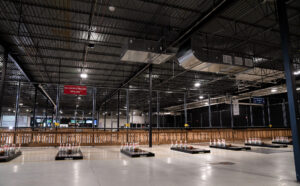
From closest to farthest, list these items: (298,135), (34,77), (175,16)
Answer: (298,135), (175,16), (34,77)

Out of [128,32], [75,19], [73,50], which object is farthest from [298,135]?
[73,50]

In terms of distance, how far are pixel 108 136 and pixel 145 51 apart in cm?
900

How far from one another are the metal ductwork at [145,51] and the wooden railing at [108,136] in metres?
7.76

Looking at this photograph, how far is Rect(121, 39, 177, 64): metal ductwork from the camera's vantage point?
9922 mm

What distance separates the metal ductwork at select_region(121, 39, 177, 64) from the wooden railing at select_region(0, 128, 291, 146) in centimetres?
776

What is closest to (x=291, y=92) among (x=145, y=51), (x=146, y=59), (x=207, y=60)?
(x=207, y=60)

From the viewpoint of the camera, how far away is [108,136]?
53.5 feet

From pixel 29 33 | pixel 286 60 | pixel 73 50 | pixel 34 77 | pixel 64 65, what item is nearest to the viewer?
pixel 286 60

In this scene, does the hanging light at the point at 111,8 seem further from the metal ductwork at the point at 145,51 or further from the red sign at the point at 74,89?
the red sign at the point at 74,89

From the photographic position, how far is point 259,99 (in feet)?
72.2

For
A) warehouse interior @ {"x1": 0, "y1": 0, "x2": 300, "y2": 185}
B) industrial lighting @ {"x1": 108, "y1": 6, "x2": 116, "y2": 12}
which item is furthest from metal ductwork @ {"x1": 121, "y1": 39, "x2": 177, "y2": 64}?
industrial lighting @ {"x1": 108, "y1": 6, "x2": 116, "y2": 12}

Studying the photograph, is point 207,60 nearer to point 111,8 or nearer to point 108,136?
point 111,8

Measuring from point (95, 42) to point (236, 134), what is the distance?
1756cm

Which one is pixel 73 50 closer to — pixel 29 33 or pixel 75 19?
pixel 29 33
